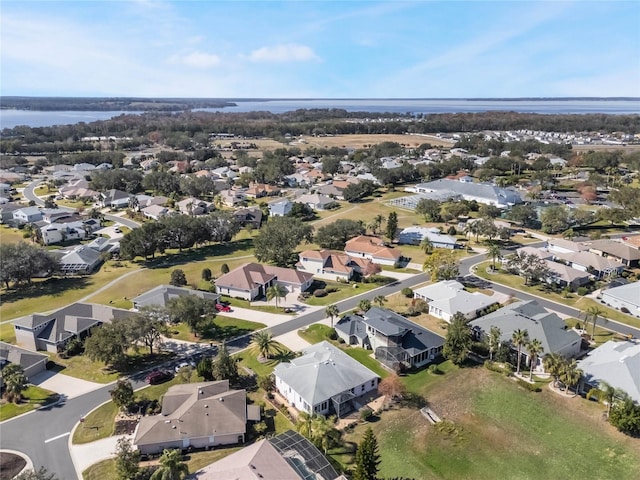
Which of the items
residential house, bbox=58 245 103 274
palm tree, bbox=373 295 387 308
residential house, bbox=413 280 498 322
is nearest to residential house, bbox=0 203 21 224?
residential house, bbox=58 245 103 274

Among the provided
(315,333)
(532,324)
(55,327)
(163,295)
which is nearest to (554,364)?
(532,324)

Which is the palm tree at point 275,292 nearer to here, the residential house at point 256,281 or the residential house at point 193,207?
the residential house at point 256,281

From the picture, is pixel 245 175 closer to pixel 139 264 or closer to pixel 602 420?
pixel 139 264

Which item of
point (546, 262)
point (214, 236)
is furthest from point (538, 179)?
point (214, 236)

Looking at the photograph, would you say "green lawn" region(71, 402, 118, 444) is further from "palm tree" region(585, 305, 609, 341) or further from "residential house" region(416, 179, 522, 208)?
"residential house" region(416, 179, 522, 208)

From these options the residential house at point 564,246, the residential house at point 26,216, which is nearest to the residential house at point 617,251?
the residential house at point 564,246
